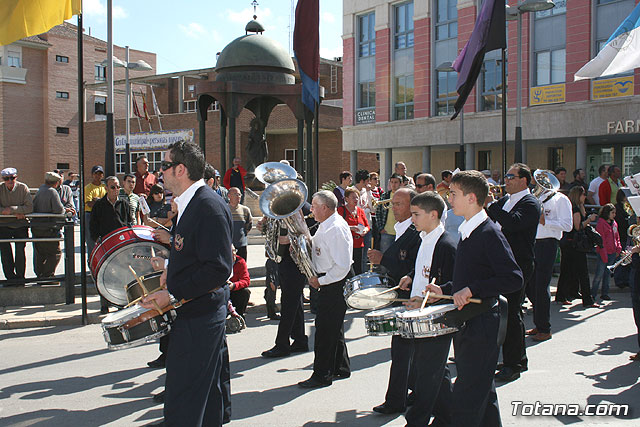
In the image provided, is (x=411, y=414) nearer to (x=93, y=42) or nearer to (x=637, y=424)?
(x=637, y=424)

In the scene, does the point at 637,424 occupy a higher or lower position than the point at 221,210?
lower

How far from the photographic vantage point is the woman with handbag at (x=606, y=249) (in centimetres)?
1099

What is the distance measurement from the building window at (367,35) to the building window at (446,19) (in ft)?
14.8

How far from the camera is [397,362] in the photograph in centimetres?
542

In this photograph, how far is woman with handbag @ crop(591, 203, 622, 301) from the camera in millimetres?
10992

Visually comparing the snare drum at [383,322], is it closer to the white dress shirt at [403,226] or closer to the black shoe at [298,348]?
the white dress shirt at [403,226]

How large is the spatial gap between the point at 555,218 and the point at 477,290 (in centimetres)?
451

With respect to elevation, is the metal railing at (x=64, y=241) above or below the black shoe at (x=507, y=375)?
above

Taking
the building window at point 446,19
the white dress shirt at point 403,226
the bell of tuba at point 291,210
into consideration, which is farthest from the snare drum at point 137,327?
the building window at point 446,19

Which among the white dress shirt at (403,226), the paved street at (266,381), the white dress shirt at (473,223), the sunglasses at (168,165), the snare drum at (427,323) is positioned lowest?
the paved street at (266,381)

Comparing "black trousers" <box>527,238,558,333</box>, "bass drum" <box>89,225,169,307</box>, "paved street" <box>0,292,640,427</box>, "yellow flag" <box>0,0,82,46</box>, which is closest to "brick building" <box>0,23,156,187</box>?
"yellow flag" <box>0,0,82,46</box>

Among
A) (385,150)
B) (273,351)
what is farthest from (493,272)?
(385,150)

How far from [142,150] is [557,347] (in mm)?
42247

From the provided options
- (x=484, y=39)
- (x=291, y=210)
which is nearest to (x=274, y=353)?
(x=291, y=210)
